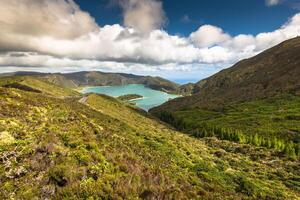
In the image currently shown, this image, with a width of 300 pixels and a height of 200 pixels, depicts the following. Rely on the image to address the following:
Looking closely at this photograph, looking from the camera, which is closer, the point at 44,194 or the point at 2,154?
the point at 44,194

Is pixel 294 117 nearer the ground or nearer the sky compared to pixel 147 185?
nearer the ground

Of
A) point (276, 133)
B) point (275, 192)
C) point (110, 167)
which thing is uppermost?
point (110, 167)

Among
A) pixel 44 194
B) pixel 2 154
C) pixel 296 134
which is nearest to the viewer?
pixel 44 194

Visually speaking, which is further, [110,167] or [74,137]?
[74,137]

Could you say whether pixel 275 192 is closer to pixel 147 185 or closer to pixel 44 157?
pixel 147 185

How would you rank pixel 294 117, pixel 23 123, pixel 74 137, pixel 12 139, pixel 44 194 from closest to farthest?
1. pixel 44 194
2. pixel 12 139
3. pixel 74 137
4. pixel 23 123
5. pixel 294 117

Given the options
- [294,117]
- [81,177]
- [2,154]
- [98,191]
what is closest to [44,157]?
[2,154]

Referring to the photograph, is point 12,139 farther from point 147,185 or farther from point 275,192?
point 275,192

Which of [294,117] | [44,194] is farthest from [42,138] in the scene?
[294,117]

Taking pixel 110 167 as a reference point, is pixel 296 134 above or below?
below
